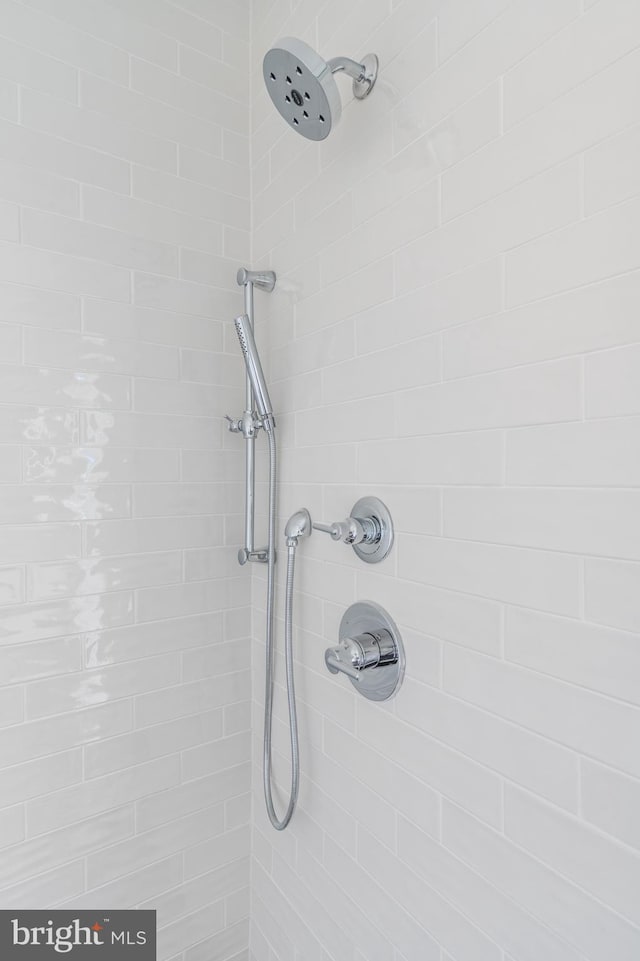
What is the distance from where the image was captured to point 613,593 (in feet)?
2.18

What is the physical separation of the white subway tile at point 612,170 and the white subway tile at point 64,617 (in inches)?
46.8

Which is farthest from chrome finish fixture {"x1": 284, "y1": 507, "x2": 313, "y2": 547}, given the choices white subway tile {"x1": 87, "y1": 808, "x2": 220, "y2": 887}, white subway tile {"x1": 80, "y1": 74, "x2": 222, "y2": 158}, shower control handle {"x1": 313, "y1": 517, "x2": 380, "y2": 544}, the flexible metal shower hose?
white subway tile {"x1": 80, "y1": 74, "x2": 222, "y2": 158}

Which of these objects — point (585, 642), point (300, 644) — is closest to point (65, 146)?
point (300, 644)

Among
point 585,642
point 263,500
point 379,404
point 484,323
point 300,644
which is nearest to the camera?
point 585,642

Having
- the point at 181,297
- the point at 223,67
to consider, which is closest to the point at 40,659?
the point at 181,297

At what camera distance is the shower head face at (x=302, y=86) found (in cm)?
92

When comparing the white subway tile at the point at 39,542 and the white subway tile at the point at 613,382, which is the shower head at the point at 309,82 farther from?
the white subway tile at the point at 39,542

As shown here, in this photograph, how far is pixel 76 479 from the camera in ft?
4.05

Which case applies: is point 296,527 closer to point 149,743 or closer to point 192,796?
point 149,743

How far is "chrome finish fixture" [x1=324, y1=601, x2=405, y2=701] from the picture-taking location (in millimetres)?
986

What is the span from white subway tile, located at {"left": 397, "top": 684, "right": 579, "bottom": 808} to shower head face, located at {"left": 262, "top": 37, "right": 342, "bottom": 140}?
100cm

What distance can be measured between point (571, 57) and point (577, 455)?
1.68 ft

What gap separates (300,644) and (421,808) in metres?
0.45

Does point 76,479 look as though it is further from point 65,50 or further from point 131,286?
point 65,50
